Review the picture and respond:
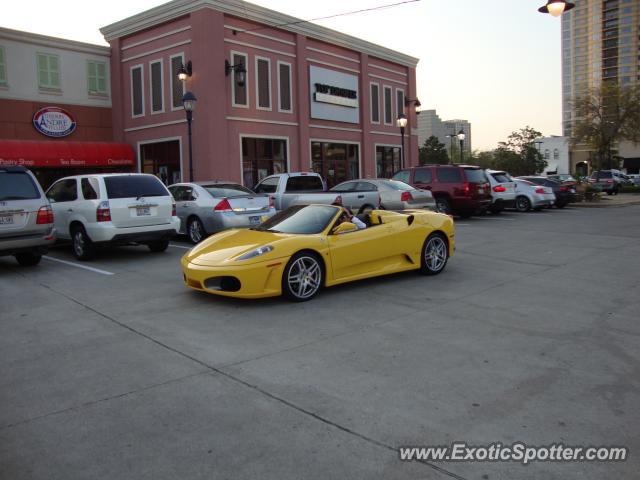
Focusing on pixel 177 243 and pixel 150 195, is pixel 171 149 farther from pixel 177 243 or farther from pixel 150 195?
pixel 150 195

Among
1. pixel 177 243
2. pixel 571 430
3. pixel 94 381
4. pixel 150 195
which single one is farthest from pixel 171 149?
pixel 571 430

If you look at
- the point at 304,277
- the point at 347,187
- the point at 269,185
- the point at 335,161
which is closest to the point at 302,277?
the point at 304,277

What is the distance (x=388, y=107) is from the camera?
1358 inches

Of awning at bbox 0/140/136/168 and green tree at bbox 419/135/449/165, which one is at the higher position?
green tree at bbox 419/135/449/165

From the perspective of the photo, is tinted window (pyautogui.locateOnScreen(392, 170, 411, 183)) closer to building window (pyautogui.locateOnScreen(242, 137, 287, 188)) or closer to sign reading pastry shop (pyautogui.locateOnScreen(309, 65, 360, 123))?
building window (pyautogui.locateOnScreen(242, 137, 287, 188))

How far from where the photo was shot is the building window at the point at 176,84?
24375mm

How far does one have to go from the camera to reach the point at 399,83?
35.3m

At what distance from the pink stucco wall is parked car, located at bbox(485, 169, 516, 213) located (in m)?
9.27

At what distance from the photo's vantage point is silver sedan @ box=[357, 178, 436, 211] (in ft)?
55.5

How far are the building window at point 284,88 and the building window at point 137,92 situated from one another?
6.10 metres

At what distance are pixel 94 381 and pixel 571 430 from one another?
3.49 metres

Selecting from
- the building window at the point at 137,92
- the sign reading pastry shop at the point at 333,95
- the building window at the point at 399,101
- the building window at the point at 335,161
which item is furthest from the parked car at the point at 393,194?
the building window at the point at 399,101

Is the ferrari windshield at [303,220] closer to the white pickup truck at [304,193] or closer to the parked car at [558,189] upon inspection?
the white pickup truck at [304,193]

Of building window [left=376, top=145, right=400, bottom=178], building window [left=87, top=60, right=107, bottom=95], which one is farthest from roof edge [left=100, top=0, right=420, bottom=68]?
building window [left=376, top=145, right=400, bottom=178]
